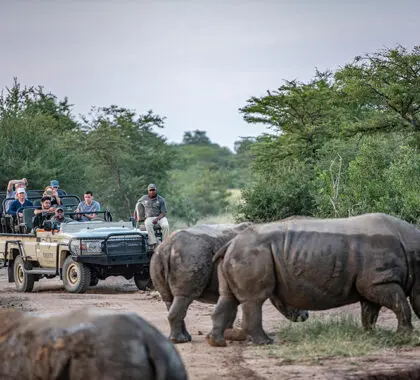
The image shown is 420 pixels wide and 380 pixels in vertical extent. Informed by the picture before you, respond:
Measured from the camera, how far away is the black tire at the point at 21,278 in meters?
22.3

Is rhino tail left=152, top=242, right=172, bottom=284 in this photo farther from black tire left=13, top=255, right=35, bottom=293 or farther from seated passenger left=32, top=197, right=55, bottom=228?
black tire left=13, top=255, right=35, bottom=293

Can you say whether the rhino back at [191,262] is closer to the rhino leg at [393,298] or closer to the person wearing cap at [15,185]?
the rhino leg at [393,298]

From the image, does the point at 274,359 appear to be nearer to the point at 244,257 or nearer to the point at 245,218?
the point at 244,257

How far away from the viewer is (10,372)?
6977 mm

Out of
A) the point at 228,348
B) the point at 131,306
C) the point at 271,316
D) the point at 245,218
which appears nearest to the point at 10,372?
the point at 228,348

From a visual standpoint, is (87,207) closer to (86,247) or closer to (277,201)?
(86,247)

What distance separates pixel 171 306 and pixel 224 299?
96cm

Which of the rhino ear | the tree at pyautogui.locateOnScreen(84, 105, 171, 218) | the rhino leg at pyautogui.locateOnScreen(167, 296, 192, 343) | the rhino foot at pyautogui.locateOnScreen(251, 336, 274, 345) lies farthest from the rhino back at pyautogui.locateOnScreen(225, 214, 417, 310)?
the tree at pyautogui.locateOnScreen(84, 105, 171, 218)

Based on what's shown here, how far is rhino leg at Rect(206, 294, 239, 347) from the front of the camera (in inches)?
486

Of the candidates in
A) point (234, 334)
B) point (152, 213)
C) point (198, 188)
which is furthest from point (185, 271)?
point (198, 188)

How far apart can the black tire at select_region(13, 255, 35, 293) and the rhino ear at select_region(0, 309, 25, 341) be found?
15.0 metres

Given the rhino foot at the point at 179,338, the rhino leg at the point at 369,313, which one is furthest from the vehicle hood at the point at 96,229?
the rhino leg at the point at 369,313

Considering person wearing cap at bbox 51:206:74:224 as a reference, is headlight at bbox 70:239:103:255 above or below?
below

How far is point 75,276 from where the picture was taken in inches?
823
